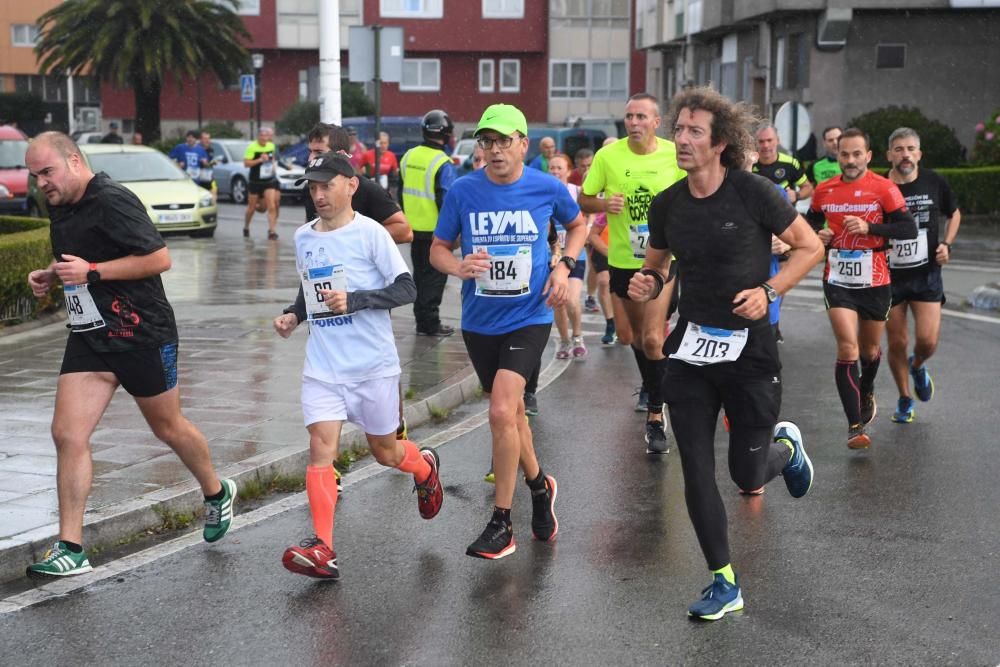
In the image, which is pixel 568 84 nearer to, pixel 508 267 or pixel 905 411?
pixel 905 411

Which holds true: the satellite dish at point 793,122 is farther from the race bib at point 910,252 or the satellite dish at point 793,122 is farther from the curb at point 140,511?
the curb at point 140,511

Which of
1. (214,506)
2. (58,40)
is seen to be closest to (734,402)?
(214,506)

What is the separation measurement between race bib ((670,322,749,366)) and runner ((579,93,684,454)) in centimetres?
287

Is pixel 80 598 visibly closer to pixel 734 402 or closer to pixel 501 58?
pixel 734 402

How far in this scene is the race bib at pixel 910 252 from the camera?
29.1ft

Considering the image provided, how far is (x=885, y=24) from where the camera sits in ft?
115

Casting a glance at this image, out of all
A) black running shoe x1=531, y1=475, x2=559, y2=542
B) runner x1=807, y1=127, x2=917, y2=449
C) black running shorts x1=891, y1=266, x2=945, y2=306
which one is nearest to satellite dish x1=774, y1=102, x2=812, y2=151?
black running shorts x1=891, y1=266, x2=945, y2=306

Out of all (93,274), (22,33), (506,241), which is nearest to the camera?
(93,274)

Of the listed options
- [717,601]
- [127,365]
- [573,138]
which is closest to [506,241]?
[127,365]

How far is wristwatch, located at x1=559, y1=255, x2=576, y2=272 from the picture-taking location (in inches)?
253

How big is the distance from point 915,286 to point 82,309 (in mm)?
5350

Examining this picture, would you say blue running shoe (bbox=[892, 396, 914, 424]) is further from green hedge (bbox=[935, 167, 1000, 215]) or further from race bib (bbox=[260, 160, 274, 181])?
green hedge (bbox=[935, 167, 1000, 215])

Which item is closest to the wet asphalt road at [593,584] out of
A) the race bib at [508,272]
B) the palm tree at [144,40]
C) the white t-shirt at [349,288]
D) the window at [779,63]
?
the white t-shirt at [349,288]

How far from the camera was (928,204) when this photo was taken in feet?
29.4
